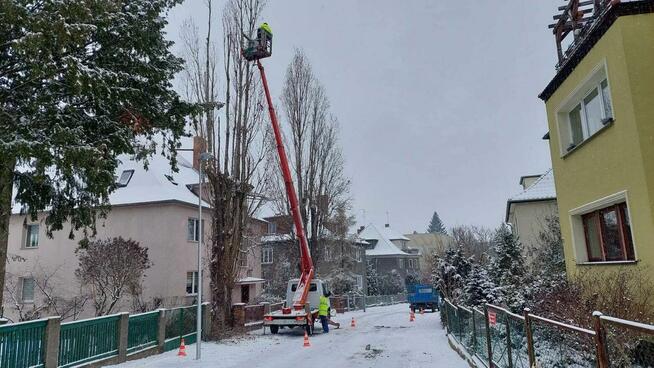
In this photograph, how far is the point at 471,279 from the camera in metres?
20.3

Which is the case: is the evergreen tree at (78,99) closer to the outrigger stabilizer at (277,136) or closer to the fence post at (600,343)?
the fence post at (600,343)

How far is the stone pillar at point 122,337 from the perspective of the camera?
13.2 metres

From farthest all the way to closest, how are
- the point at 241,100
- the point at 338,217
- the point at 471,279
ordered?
the point at 338,217
the point at 241,100
the point at 471,279

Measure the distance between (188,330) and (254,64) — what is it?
1207cm

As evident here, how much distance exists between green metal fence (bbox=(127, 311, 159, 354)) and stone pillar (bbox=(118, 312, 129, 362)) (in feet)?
1.11

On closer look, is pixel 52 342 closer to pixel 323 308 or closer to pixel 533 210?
pixel 323 308

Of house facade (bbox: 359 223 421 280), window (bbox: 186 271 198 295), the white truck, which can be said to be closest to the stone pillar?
the white truck

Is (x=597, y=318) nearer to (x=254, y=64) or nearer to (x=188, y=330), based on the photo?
(x=188, y=330)

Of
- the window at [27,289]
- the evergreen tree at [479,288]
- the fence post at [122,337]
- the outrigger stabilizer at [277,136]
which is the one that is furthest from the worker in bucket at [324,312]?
the window at [27,289]

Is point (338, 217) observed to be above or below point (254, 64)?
below

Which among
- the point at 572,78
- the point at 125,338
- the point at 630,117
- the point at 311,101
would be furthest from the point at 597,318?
the point at 311,101

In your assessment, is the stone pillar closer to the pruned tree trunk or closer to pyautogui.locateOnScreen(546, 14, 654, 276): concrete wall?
the pruned tree trunk

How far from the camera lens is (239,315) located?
21.1 metres

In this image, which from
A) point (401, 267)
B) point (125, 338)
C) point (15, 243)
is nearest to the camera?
point (125, 338)
